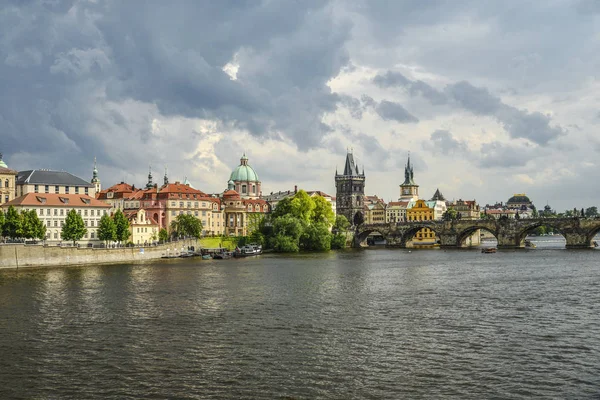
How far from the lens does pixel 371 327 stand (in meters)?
45.8

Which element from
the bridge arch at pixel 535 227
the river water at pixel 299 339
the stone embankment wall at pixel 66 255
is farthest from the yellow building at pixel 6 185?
the bridge arch at pixel 535 227

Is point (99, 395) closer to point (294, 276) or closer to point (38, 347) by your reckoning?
point (38, 347)

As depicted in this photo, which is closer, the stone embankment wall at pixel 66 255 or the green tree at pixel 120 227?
the stone embankment wall at pixel 66 255

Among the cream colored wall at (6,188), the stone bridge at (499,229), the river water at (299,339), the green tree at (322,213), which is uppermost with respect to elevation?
the cream colored wall at (6,188)

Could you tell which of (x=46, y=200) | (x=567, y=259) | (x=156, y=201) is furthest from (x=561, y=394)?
(x=156, y=201)

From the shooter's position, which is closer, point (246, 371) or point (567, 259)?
point (246, 371)

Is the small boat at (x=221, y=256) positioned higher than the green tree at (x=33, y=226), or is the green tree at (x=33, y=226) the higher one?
the green tree at (x=33, y=226)

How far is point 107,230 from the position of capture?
401 feet

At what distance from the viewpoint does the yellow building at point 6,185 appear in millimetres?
127550

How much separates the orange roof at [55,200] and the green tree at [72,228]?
31.4ft

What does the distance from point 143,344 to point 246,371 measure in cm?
915

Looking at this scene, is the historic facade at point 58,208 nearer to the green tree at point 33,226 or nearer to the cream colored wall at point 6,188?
the cream colored wall at point 6,188

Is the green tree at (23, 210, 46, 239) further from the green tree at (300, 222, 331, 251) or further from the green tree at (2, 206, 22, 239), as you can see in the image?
the green tree at (300, 222, 331, 251)

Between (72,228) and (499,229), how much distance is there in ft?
345
